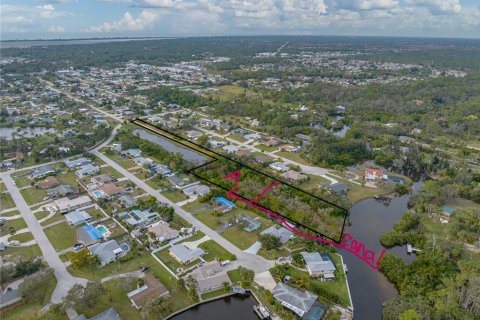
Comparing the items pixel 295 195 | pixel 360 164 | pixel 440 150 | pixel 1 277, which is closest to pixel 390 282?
pixel 295 195

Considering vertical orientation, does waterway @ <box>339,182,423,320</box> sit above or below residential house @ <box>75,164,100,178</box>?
below

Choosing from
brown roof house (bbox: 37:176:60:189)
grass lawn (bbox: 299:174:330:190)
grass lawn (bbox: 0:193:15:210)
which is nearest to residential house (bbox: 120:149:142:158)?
brown roof house (bbox: 37:176:60:189)

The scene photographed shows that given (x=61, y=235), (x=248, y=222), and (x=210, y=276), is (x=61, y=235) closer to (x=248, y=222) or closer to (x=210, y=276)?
(x=210, y=276)

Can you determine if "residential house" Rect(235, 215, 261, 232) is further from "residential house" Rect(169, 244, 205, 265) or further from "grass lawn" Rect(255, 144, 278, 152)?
"grass lawn" Rect(255, 144, 278, 152)

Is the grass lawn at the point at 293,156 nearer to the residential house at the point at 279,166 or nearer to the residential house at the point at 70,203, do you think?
the residential house at the point at 279,166

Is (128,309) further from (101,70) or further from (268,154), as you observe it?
(101,70)
